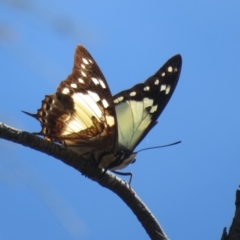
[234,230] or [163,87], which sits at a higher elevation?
[163,87]

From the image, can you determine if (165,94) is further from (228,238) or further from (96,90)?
(228,238)

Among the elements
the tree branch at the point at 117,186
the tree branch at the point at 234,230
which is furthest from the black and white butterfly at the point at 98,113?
the tree branch at the point at 234,230

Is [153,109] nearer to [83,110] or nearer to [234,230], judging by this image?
[83,110]

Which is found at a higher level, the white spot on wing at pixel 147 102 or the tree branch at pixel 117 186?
the white spot on wing at pixel 147 102

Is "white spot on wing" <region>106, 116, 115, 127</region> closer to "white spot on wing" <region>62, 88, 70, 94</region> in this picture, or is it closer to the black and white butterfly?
the black and white butterfly

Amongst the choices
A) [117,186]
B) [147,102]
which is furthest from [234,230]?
[147,102]

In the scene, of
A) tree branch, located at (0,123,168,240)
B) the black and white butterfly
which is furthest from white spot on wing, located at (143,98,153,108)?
tree branch, located at (0,123,168,240)

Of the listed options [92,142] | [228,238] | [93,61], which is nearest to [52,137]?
[92,142]

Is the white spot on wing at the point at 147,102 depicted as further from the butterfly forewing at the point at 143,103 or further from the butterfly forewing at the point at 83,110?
the butterfly forewing at the point at 83,110
